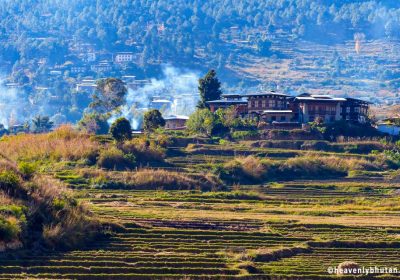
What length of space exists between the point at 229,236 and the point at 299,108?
4103 centimetres

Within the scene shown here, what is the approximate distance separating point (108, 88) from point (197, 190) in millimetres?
41862

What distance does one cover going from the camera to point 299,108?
81438 mm

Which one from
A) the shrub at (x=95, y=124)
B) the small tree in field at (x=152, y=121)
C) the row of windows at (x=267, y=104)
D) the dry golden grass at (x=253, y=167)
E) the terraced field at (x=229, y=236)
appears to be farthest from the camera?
the shrub at (x=95, y=124)

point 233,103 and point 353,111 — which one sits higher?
point 233,103

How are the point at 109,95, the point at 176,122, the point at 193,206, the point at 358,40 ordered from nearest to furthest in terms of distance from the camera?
the point at 193,206, the point at 176,122, the point at 109,95, the point at 358,40

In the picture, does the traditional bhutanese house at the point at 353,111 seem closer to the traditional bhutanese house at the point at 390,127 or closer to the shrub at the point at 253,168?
the traditional bhutanese house at the point at 390,127

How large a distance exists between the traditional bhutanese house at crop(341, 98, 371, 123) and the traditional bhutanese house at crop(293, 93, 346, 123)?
386mm

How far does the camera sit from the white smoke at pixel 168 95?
403 ft

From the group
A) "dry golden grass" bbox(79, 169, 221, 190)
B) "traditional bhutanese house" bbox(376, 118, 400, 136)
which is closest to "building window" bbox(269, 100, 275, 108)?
"traditional bhutanese house" bbox(376, 118, 400, 136)

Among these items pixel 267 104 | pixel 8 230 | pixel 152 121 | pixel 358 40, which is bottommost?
pixel 8 230

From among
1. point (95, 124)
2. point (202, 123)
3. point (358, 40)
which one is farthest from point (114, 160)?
point (358, 40)

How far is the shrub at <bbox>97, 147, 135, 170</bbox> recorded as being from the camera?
210 ft

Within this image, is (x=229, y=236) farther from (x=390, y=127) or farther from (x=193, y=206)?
(x=390, y=127)

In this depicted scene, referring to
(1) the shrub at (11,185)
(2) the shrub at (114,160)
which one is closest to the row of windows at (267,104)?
(2) the shrub at (114,160)
